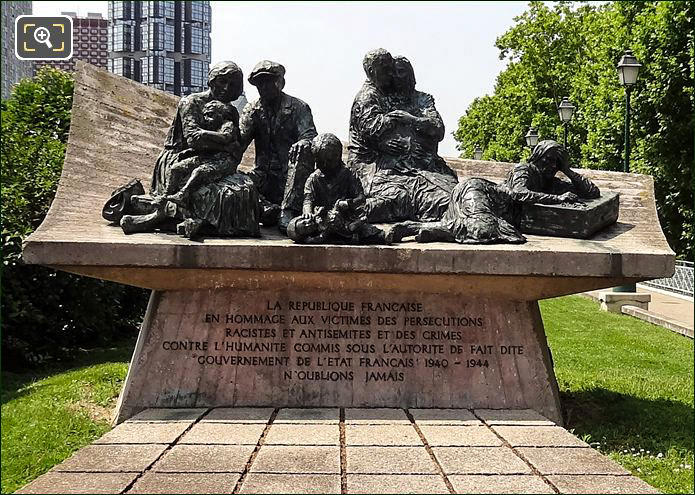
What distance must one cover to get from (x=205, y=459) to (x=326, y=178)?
2.78 m

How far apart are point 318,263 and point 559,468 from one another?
2403 mm

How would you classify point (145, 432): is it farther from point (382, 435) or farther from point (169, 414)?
point (382, 435)

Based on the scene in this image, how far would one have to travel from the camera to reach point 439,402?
20.4 ft

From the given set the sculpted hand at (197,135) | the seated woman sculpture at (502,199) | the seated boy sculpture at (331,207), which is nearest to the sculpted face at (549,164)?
the seated woman sculpture at (502,199)

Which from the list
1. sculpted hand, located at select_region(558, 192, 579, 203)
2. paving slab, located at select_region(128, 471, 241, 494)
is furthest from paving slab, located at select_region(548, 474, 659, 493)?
sculpted hand, located at select_region(558, 192, 579, 203)

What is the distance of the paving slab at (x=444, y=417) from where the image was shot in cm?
572

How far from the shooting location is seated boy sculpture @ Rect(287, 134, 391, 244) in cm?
611

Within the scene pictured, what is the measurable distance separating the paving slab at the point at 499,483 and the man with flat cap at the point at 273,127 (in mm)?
3728

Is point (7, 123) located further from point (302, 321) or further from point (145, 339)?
point (302, 321)

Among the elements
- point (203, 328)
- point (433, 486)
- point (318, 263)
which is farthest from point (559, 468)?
point (203, 328)

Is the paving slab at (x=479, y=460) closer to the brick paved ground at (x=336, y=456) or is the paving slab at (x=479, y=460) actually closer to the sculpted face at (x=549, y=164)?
the brick paved ground at (x=336, y=456)

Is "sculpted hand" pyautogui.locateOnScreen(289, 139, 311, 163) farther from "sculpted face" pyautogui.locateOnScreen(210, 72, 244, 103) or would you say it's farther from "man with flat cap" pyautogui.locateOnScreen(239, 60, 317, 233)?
"sculpted face" pyautogui.locateOnScreen(210, 72, 244, 103)

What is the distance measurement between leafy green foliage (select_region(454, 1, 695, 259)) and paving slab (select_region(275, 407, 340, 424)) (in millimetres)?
8159

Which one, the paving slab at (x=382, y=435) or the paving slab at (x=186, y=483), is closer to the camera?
the paving slab at (x=186, y=483)
